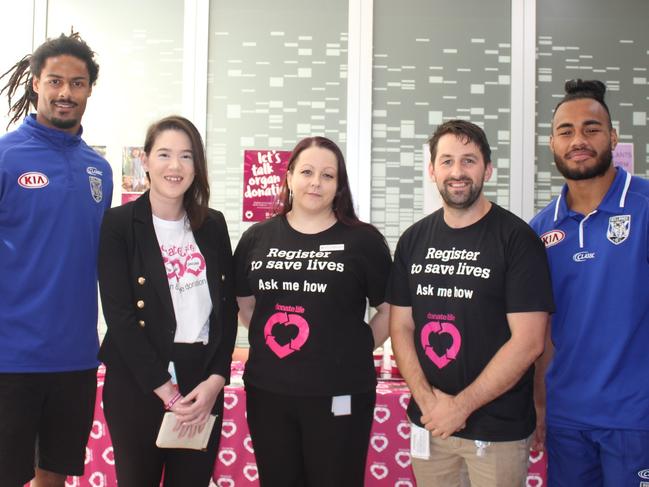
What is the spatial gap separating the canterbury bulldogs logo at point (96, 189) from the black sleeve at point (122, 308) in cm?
33

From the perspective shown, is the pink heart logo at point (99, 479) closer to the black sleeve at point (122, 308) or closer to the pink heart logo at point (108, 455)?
the pink heart logo at point (108, 455)

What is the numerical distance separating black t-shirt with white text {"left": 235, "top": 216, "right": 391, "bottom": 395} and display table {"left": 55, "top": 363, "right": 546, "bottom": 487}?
22.2 inches

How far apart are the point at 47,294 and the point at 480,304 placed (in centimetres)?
141

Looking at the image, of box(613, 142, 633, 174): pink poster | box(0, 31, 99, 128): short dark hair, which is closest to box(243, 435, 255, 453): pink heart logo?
box(0, 31, 99, 128): short dark hair

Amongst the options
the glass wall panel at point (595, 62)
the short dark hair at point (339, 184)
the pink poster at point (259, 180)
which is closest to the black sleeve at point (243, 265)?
the short dark hair at point (339, 184)

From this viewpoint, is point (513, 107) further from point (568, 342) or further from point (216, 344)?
point (216, 344)

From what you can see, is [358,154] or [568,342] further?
[358,154]

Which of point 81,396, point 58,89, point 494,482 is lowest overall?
point 494,482

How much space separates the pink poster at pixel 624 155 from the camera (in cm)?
379

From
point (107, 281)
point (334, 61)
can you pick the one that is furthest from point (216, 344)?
point (334, 61)

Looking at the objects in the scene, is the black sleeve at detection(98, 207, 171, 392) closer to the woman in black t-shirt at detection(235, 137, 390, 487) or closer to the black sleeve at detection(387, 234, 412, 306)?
the woman in black t-shirt at detection(235, 137, 390, 487)

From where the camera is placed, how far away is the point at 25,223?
6.25ft

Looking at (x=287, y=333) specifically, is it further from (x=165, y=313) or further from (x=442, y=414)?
(x=442, y=414)

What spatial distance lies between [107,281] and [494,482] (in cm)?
129
